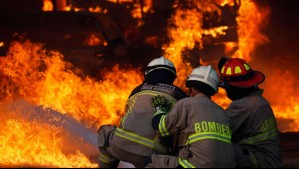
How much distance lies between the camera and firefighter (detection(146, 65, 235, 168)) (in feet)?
14.4

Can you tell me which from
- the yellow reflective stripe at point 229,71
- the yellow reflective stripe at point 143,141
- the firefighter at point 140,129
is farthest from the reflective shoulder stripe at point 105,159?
the yellow reflective stripe at point 229,71

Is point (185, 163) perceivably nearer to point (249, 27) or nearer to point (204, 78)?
point (204, 78)

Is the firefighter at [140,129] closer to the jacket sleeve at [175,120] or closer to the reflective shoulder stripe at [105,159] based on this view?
the reflective shoulder stripe at [105,159]

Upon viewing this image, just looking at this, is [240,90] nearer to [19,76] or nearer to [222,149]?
[222,149]

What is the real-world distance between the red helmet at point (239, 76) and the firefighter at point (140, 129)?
0.63m

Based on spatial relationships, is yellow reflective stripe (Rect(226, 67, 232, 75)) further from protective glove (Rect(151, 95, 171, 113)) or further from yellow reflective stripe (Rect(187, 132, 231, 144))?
yellow reflective stripe (Rect(187, 132, 231, 144))

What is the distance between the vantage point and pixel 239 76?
18.1ft

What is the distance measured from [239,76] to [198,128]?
133 centimetres

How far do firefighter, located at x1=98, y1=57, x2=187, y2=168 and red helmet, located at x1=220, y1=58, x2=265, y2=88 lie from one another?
63 centimetres

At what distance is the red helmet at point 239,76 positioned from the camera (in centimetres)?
550

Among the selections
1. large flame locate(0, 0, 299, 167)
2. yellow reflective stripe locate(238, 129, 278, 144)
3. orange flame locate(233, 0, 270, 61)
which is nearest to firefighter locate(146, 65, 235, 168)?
yellow reflective stripe locate(238, 129, 278, 144)

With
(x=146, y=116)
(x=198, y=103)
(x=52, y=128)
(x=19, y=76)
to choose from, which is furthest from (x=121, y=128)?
(x=19, y=76)

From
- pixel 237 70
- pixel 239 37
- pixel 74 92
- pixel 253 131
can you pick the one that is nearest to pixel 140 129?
pixel 253 131

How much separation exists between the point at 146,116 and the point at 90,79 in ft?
28.8
